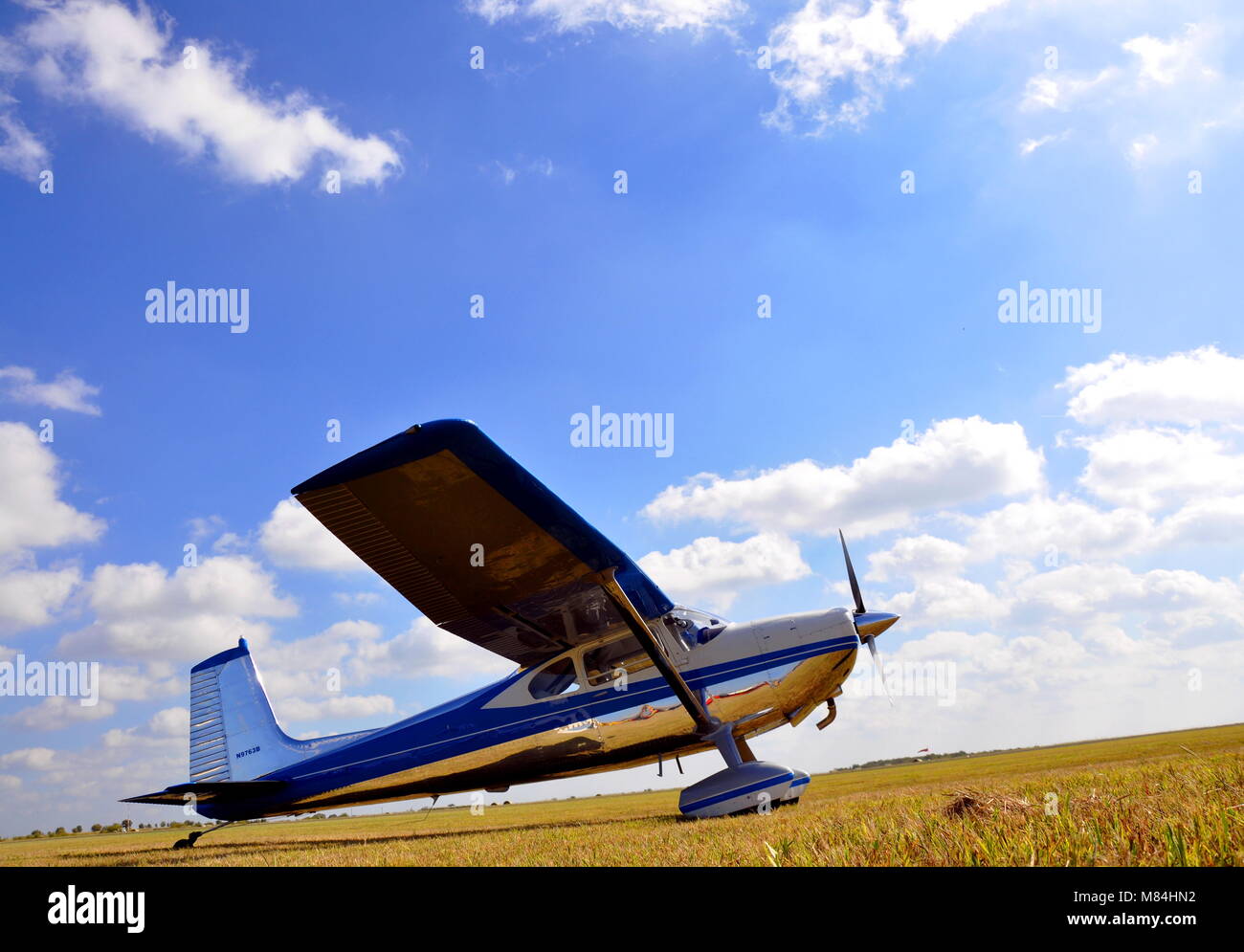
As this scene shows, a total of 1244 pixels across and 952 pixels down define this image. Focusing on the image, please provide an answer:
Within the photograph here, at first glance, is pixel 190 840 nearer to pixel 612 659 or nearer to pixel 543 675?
pixel 543 675

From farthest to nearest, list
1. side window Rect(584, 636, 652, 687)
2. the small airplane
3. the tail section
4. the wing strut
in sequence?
the tail section, side window Rect(584, 636, 652, 687), the wing strut, the small airplane

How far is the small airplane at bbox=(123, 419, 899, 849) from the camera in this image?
7477 millimetres

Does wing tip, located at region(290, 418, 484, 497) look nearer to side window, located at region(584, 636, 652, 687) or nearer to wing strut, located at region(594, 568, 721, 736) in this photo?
wing strut, located at region(594, 568, 721, 736)

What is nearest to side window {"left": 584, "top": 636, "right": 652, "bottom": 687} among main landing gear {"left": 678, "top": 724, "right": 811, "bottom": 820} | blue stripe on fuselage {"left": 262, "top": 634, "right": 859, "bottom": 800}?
blue stripe on fuselage {"left": 262, "top": 634, "right": 859, "bottom": 800}

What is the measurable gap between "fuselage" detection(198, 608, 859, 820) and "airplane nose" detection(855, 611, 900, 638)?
18cm

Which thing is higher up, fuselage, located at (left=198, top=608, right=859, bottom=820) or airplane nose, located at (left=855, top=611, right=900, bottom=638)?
airplane nose, located at (left=855, top=611, right=900, bottom=638)

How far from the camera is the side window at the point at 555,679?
9359 millimetres

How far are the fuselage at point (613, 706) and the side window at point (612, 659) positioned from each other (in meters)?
0.01

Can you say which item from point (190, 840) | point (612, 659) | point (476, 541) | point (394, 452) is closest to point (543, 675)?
point (612, 659)

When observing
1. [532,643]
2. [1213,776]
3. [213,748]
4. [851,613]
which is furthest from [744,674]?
[213,748]

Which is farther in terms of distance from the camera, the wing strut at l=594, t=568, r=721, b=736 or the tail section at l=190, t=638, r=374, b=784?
the tail section at l=190, t=638, r=374, b=784

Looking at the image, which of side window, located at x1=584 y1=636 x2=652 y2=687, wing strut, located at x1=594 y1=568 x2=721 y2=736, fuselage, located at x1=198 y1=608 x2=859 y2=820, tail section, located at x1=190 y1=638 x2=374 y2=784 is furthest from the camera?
tail section, located at x1=190 y1=638 x2=374 y2=784

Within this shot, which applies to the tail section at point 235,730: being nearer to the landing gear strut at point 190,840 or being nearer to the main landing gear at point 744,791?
the landing gear strut at point 190,840
